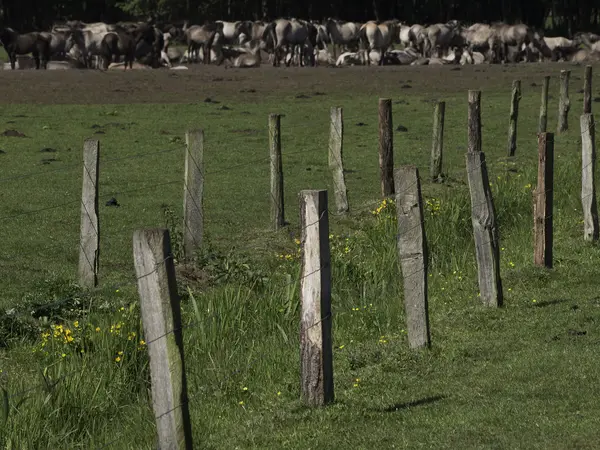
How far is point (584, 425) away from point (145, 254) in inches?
117

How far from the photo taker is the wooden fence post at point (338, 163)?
1847 cm

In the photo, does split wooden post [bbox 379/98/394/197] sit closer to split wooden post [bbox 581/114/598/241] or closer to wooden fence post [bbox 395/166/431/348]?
split wooden post [bbox 581/114/598/241]

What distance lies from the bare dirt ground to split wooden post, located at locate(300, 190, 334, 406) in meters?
27.6

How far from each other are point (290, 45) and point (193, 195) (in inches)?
1880

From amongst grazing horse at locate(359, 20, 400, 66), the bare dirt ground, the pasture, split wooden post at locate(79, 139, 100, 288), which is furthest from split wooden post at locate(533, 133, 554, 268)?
grazing horse at locate(359, 20, 400, 66)

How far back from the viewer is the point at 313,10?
85.1 metres

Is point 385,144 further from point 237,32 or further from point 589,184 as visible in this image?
point 237,32

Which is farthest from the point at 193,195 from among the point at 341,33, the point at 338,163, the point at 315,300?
the point at 341,33

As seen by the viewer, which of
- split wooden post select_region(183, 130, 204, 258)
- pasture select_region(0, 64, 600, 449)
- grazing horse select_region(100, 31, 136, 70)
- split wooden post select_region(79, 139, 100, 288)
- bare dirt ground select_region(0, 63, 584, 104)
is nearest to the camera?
pasture select_region(0, 64, 600, 449)

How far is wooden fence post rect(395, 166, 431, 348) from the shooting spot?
1024 centimetres

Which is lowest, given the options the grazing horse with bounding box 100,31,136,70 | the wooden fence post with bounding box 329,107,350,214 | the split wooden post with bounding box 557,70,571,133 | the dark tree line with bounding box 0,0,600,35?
the dark tree line with bounding box 0,0,600,35

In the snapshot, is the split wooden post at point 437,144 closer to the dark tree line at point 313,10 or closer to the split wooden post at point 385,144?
the split wooden post at point 385,144

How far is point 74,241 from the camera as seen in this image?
54.5 feet

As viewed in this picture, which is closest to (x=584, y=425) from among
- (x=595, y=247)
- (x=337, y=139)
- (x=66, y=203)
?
(x=595, y=247)
